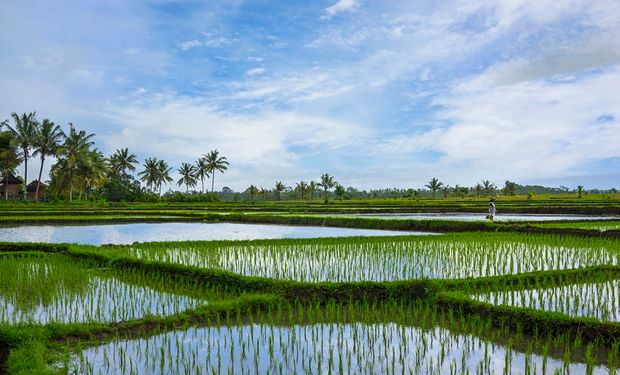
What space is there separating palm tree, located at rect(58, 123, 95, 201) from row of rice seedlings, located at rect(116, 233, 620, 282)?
30695 mm

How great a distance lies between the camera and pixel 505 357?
14.8ft

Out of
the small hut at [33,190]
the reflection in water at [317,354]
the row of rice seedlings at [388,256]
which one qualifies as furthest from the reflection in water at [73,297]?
the small hut at [33,190]

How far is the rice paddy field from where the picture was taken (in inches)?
178

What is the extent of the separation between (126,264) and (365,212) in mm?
19096

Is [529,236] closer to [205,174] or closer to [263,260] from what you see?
[263,260]

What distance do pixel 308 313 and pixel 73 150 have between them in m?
38.1

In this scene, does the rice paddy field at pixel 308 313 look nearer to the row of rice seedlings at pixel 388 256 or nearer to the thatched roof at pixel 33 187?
the row of rice seedlings at pixel 388 256

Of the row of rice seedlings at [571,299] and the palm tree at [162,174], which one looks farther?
the palm tree at [162,174]

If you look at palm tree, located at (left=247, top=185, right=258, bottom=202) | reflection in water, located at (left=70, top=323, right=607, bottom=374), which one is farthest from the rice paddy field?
palm tree, located at (left=247, top=185, right=258, bottom=202)

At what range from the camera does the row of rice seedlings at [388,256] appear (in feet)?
28.3

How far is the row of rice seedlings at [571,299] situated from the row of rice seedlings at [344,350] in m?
0.92

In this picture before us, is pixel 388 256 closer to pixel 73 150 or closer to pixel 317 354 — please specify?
pixel 317 354

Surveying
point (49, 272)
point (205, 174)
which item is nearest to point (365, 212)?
point (49, 272)

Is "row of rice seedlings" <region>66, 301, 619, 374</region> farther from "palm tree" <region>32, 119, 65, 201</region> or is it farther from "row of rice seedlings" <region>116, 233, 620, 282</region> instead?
"palm tree" <region>32, 119, 65, 201</region>
